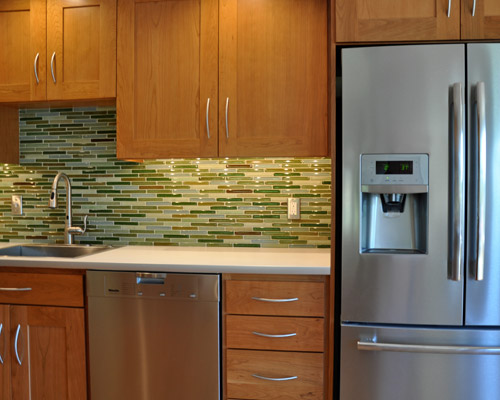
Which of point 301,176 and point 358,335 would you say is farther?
point 301,176

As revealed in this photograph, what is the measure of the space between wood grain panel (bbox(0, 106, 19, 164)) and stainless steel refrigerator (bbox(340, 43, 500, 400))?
182 centimetres

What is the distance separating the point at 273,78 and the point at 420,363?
4.30 ft

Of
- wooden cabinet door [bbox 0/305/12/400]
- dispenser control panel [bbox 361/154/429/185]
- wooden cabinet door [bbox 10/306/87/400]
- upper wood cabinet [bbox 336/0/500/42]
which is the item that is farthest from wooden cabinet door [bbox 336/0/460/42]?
wooden cabinet door [bbox 0/305/12/400]

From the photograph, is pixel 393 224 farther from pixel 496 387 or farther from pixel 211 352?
pixel 211 352

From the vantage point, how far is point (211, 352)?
1762 mm

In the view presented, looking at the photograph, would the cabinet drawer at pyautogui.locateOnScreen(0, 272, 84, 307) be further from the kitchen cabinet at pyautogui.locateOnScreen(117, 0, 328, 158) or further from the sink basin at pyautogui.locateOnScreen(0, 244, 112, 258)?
the kitchen cabinet at pyautogui.locateOnScreen(117, 0, 328, 158)

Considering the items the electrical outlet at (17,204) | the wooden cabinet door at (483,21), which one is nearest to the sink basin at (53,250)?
the electrical outlet at (17,204)

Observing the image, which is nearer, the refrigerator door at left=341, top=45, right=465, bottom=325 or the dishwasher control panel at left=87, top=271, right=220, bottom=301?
the refrigerator door at left=341, top=45, right=465, bottom=325

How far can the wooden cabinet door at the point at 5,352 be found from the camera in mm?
1886

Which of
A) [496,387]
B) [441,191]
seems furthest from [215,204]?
[496,387]

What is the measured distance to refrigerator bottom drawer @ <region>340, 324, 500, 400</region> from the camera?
157cm

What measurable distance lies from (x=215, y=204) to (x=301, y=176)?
0.48 meters

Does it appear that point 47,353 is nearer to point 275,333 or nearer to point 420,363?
point 275,333

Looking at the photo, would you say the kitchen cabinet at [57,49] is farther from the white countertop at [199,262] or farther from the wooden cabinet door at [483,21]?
the wooden cabinet door at [483,21]
